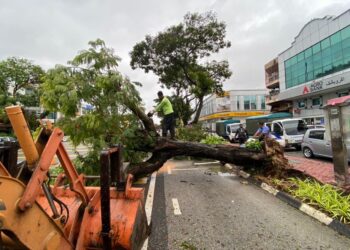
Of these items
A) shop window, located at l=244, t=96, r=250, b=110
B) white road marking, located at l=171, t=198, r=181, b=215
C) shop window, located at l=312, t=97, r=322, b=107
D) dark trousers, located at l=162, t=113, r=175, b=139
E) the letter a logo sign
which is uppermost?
shop window, located at l=244, t=96, r=250, b=110

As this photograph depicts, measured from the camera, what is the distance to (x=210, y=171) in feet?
35.1

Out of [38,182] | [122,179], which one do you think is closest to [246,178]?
[122,179]

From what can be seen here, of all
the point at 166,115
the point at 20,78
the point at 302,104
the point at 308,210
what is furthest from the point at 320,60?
the point at 20,78

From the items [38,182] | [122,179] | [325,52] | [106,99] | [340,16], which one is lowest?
[122,179]

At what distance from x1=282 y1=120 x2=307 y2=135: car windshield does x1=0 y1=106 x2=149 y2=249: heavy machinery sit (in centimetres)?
1573

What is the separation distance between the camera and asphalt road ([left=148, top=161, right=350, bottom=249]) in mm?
4243

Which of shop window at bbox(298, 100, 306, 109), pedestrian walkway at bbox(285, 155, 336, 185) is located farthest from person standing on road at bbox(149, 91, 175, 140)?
shop window at bbox(298, 100, 306, 109)

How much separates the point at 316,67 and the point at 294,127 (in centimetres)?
1373

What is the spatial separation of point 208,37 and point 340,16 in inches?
481

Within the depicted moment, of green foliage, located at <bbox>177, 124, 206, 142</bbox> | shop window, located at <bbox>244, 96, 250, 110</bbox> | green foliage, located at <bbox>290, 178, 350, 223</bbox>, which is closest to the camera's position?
green foliage, located at <bbox>290, 178, 350, 223</bbox>

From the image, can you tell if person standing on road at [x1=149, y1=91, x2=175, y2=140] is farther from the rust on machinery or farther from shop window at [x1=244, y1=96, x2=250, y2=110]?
shop window at [x1=244, y1=96, x2=250, y2=110]

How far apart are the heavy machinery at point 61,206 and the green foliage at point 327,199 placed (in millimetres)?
3937

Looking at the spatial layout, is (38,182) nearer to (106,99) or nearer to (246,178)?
(106,99)

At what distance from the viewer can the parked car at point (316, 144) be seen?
39.0ft
